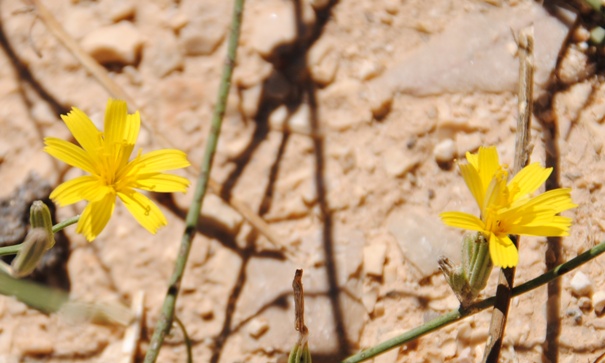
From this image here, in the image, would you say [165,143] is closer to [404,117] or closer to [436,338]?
[404,117]

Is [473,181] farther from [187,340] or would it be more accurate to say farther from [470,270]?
[187,340]

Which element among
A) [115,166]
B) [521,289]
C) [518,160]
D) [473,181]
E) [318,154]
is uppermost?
[318,154]

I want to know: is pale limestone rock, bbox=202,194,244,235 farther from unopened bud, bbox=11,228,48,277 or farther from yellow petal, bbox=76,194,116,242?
unopened bud, bbox=11,228,48,277

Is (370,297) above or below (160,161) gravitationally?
below

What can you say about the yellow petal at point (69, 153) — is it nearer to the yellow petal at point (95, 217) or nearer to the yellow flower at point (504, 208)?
the yellow petal at point (95, 217)

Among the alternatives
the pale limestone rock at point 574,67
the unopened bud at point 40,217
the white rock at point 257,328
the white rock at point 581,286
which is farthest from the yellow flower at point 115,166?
the pale limestone rock at point 574,67

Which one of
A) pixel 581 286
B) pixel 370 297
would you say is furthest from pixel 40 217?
pixel 581 286

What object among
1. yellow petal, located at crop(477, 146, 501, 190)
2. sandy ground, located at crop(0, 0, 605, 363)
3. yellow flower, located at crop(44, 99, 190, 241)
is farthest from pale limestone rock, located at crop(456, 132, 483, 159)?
yellow flower, located at crop(44, 99, 190, 241)
